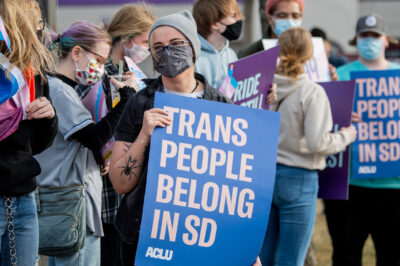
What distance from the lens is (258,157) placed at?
10.1 ft

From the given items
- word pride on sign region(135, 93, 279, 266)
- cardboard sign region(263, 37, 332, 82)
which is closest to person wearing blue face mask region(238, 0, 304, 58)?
cardboard sign region(263, 37, 332, 82)

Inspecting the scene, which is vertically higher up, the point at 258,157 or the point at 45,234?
the point at 258,157

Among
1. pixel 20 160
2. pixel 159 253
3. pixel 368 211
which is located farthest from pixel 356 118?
pixel 20 160

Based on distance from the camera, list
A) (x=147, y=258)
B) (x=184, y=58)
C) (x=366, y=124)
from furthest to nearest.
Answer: (x=366, y=124) → (x=184, y=58) → (x=147, y=258)

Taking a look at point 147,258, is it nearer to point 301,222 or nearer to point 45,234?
point 45,234

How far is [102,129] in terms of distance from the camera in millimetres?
3916

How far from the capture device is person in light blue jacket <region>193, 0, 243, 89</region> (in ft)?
15.9

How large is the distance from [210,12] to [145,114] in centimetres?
199

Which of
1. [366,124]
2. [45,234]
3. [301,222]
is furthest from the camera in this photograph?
[366,124]

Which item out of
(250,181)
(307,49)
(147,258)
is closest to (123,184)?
(147,258)

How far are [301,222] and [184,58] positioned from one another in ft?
5.95

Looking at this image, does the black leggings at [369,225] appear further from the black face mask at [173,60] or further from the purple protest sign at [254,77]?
the black face mask at [173,60]

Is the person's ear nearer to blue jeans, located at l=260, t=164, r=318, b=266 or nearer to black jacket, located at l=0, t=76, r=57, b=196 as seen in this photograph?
black jacket, located at l=0, t=76, r=57, b=196

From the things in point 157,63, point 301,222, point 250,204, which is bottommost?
point 301,222
